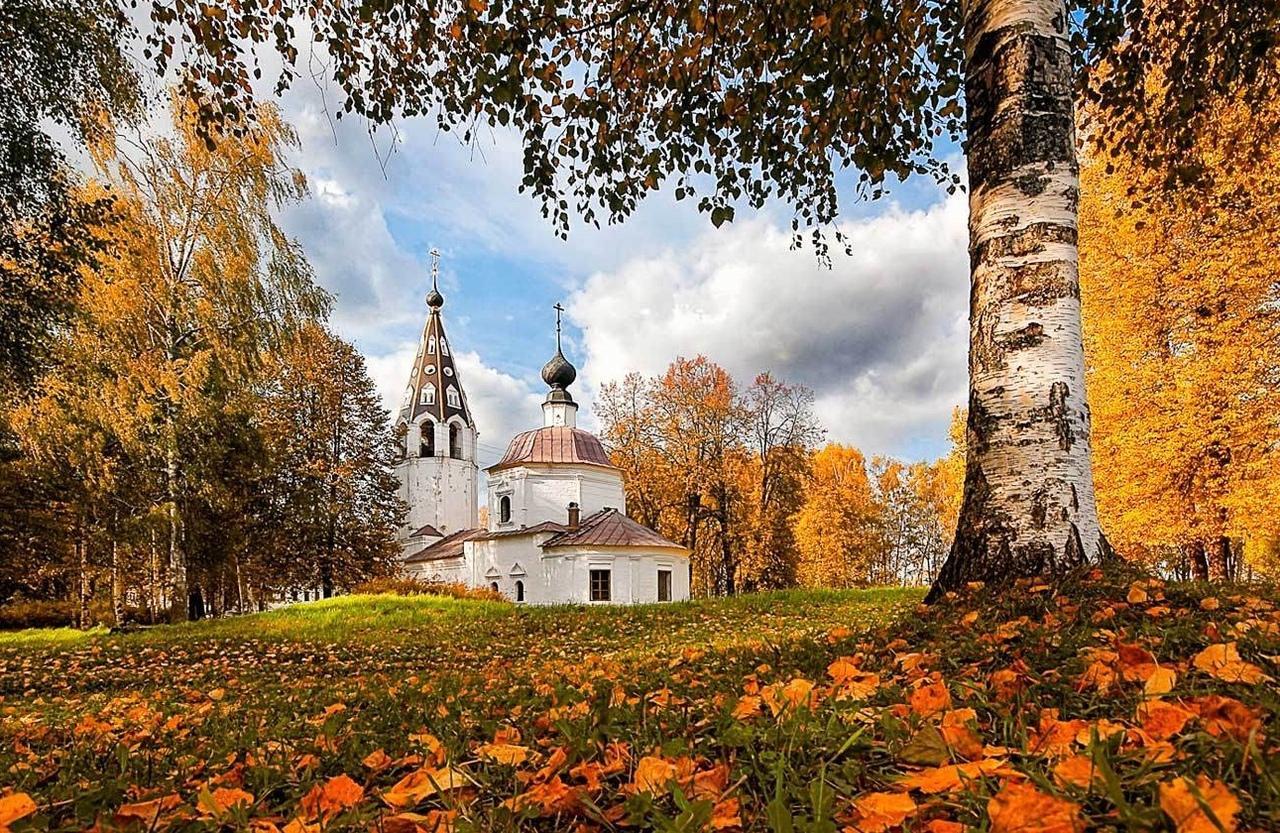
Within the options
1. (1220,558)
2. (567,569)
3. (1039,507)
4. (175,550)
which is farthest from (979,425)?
(567,569)

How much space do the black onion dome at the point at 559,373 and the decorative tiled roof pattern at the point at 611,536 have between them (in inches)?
305

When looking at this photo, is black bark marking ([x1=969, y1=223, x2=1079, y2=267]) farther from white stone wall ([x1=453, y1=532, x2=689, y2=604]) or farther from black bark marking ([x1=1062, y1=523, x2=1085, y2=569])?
white stone wall ([x1=453, y1=532, x2=689, y2=604])

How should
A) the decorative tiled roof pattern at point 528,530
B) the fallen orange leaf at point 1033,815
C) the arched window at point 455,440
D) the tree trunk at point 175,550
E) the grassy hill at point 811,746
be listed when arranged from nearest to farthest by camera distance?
the fallen orange leaf at point 1033,815 < the grassy hill at point 811,746 < the tree trunk at point 175,550 < the decorative tiled roof pattern at point 528,530 < the arched window at point 455,440

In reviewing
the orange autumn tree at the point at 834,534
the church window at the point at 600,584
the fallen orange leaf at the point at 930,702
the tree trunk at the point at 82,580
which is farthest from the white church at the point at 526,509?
the fallen orange leaf at the point at 930,702

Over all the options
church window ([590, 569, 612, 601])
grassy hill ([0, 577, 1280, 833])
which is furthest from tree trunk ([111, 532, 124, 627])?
grassy hill ([0, 577, 1280, 833])

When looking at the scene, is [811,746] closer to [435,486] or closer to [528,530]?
[528,530]

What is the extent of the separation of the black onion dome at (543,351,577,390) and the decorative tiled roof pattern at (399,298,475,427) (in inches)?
225

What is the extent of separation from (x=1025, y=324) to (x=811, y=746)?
2810mm

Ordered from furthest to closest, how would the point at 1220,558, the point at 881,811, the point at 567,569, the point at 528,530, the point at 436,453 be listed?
1. the point at 436,453
2. the point at 528,530
3. the point at 567,569
4. the point at 1220,558
5. the point at 881,811

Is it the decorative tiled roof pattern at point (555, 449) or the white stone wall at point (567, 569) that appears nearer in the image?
the white stone wall at point (567, 569)

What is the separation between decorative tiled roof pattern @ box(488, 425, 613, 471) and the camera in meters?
28.5

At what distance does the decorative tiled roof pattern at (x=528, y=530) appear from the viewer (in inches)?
1057

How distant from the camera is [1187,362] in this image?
1032 centimetres

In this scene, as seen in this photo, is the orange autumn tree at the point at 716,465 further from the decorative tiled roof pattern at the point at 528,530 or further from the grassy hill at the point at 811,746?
the grassy hill at the point at 811,746
